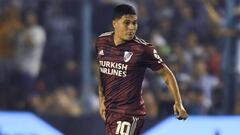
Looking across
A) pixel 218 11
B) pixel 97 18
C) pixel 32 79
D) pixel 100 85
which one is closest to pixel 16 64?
pixel 32 79

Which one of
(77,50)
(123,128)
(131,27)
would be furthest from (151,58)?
(77,50)

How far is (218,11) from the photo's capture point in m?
12.6

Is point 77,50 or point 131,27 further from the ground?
point 131,27

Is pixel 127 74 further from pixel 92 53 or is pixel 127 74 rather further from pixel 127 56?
pixel 92 53

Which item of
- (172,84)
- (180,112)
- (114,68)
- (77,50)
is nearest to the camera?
(180,112)

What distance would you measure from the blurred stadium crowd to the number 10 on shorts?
4.54 m

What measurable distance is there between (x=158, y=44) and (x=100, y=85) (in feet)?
17.3

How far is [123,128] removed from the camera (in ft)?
25.9

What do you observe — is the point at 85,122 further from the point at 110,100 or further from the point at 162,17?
the point at 110,100

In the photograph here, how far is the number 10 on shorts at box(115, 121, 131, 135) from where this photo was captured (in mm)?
7875

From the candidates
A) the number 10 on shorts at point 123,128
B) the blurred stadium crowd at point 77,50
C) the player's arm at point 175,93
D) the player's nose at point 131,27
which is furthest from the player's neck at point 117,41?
the blurred stadium crowd at point 77,50

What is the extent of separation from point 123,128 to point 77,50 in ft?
18.7

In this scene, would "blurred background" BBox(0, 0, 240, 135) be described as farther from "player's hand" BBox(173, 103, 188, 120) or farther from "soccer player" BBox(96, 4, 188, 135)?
"player's hand" BBox(173, 103, 188, 120)

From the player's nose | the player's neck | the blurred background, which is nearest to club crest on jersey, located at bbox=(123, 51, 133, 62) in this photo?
the player's neck
